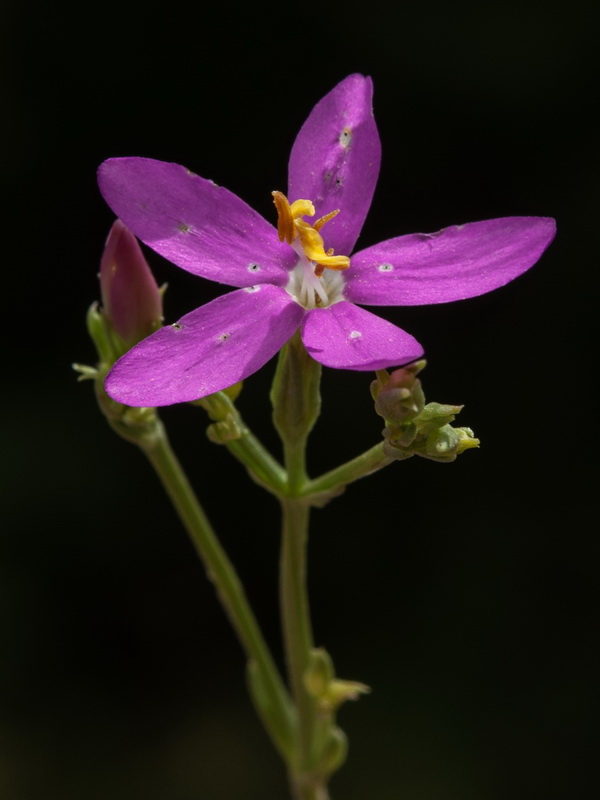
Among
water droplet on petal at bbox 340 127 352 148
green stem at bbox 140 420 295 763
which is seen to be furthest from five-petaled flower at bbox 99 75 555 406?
green stem at bbox 140 420 295 763

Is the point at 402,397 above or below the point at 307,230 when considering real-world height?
below

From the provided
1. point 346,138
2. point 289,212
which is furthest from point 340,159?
point 289,212

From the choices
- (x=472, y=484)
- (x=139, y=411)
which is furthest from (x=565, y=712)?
(x=139, y=411)

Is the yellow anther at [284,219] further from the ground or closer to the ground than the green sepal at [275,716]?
further from the ground

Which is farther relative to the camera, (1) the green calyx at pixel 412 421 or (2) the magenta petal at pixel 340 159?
(2) the magenta petal at pixel 340 159

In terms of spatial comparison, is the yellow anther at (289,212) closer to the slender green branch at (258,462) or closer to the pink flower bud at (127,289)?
the pink flower bud at (127,289)

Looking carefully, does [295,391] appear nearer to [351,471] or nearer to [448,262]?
[351,471]

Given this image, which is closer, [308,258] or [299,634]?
[308,258]

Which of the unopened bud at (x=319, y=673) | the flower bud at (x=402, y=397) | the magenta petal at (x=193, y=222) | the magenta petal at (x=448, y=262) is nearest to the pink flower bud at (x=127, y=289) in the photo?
the magenta petal at (x=193, y=222)

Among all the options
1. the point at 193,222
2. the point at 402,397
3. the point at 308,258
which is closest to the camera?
the point at 402,397
